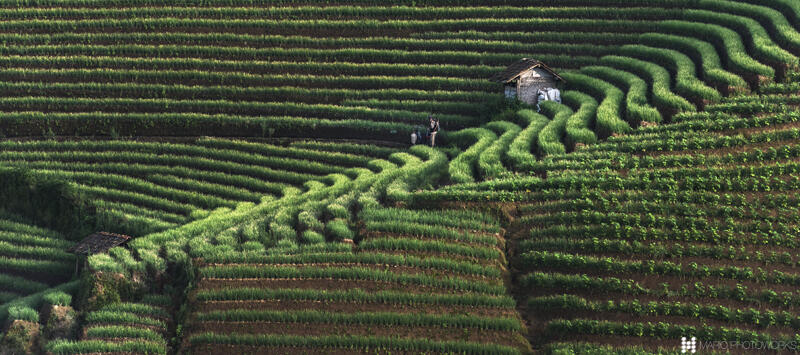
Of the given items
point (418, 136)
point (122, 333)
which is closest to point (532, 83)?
point (418, 136)

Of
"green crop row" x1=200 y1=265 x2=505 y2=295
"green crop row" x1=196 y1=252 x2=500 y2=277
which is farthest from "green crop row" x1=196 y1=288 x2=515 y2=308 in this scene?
"green crop row" x1=196 y1=252 x2=500 y2=277

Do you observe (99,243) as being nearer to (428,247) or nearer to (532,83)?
(428,247)

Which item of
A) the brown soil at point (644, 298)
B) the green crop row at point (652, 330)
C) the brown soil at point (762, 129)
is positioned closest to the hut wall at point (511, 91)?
the brown soil at point (762, 129)

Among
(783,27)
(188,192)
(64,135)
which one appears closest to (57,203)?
(188,192)

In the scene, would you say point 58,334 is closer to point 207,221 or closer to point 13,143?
point 207,221

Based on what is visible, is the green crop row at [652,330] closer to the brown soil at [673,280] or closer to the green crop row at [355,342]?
the green crop row at [355,342]

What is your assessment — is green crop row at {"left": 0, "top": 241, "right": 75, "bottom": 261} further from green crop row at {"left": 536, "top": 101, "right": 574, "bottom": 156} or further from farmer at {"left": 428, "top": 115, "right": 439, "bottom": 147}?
green crop row at {"left": 536, "top": 101, "right": 574, "bottom": 156}
